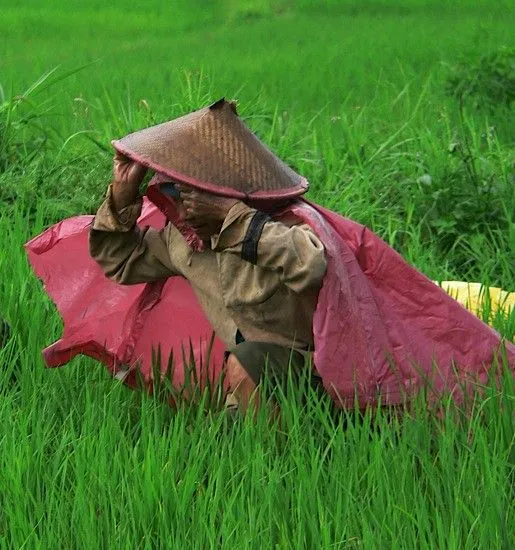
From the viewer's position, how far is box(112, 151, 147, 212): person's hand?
270 centimetres

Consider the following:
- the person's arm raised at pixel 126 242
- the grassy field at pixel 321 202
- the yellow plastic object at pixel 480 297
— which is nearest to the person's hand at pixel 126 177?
the person's arm raised at pixel 126 242

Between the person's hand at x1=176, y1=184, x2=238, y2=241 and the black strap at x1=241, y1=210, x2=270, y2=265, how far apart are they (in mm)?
72

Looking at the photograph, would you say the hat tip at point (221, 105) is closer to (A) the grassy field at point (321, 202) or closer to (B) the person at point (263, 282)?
(B) the person at point (263, 282)

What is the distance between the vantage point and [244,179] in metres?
2.59

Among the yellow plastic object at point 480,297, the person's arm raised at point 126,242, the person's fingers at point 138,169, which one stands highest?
the person's fingers at point 138,169

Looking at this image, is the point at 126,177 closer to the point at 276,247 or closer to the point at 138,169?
the point at 138,169

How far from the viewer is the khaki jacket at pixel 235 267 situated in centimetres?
250

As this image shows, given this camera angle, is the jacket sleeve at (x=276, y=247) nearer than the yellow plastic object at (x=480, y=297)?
Yes

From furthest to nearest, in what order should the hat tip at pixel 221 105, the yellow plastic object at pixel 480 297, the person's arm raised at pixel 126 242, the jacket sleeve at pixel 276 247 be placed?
the yellow plastic object at pixel 480 297 → the person's arm raised at pixel 126 242 → the hat tip at pixel 221 105 → the jacket sleeve at pixel 276 247

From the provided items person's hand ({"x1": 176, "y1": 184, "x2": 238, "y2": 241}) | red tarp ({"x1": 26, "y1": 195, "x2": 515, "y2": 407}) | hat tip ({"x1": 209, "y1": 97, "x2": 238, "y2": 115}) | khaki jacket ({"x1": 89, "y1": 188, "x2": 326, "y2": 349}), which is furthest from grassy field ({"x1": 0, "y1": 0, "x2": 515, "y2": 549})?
hat tip ({"x1": 209, "y1": 97, "x2": 238, "y2": 115})

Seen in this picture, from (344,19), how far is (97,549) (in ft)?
27.2

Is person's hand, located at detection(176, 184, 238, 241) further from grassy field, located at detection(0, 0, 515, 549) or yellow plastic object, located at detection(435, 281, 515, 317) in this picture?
yellow plastic object, located at detection(435, 281, 515, 317)

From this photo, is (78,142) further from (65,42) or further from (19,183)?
(65,42)

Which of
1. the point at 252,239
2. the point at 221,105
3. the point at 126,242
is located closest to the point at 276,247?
the point at 252,239
